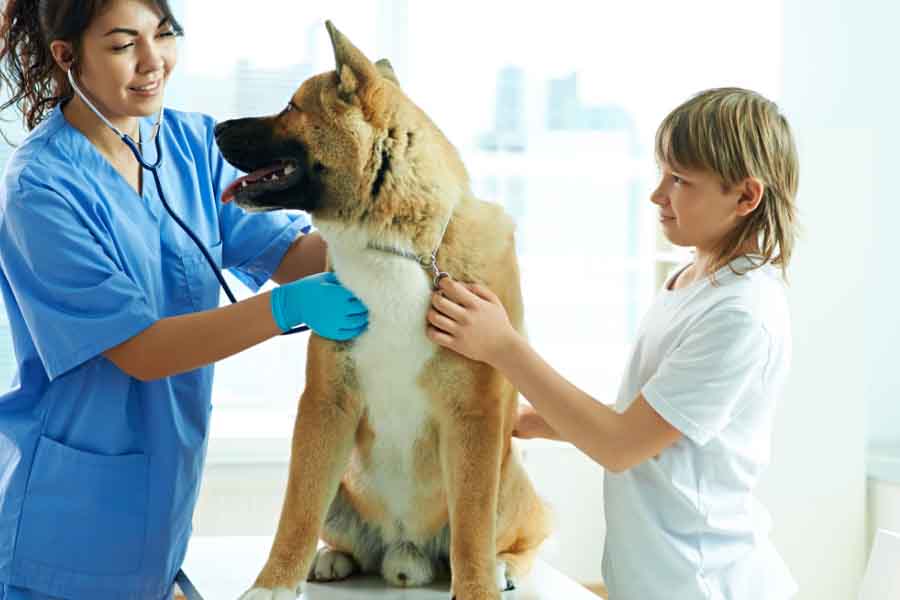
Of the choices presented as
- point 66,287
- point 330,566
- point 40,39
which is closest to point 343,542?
point 330,566

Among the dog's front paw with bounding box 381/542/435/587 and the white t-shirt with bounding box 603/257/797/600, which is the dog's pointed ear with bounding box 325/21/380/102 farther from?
the dog's front paw with bounding box 381/542/435/587

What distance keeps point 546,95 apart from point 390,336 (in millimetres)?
2641

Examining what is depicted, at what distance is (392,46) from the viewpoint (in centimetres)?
353

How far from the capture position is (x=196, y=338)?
1393 millimetres

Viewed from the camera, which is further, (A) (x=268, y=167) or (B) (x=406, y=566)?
(B) (x=406, y=566)

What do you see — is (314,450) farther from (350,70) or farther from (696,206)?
(696,206)

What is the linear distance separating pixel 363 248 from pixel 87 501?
1.93 ft

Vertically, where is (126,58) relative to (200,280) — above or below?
above

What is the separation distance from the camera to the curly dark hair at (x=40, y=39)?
4.77ft

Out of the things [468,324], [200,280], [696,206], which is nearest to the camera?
[468,324]

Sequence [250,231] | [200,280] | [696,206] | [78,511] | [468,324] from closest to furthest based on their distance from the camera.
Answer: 1. [468,324]
2. [696,206]
3. [78,511]
4. [200,280]
5. [250,231]

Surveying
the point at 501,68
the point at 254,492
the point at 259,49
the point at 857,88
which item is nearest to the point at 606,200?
the point at 501,68

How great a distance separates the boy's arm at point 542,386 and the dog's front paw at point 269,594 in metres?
0.38

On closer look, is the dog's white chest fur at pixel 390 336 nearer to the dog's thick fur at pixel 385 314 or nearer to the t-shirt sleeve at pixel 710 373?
the dog's thick fur at pixel 385 314
